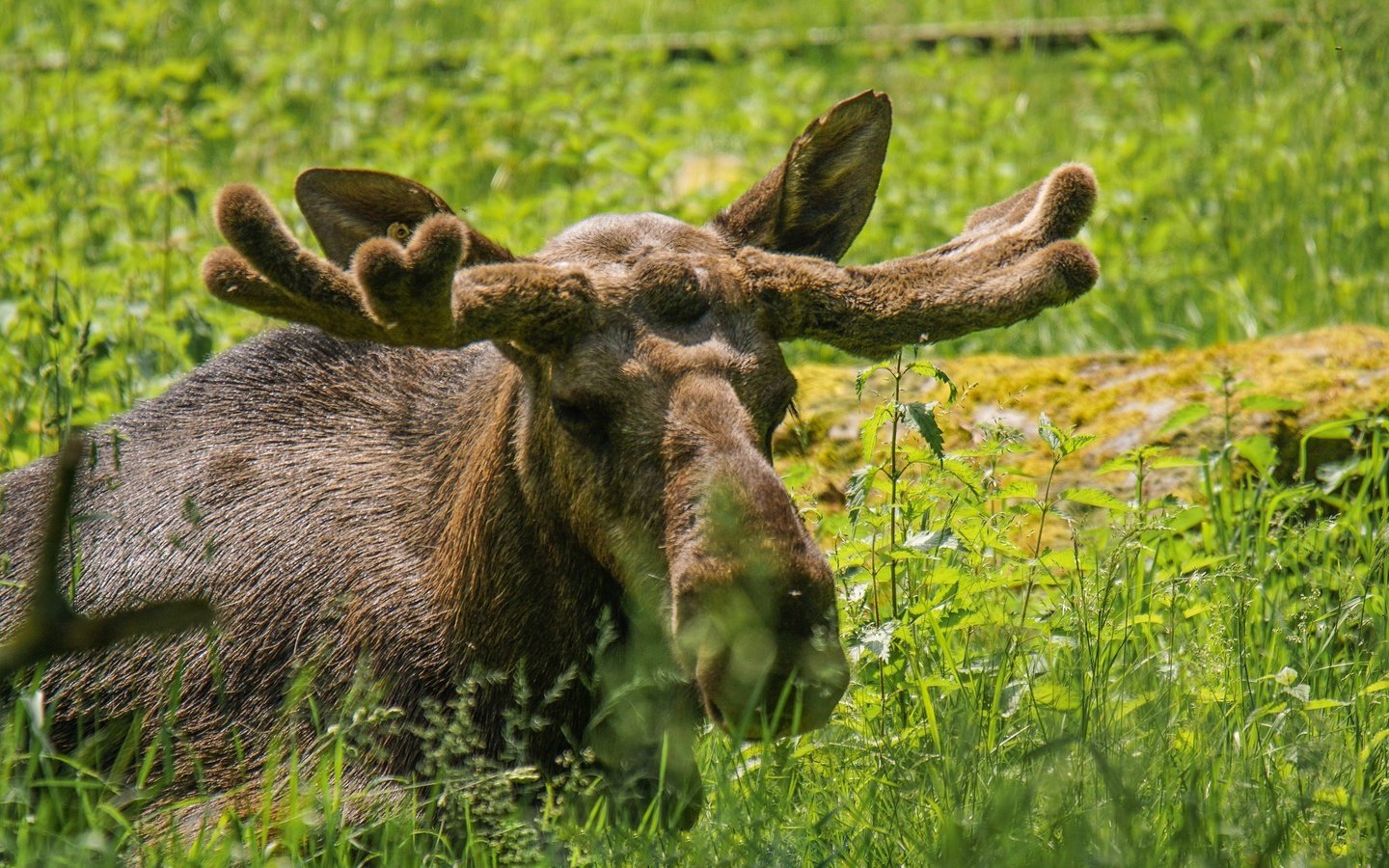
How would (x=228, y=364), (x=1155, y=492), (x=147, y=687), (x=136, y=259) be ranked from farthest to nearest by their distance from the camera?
(x=136, y=259), (x=1155, y=492), (x=228, y=364), (x=147, y=687)

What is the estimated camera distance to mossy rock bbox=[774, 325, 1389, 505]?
525cm

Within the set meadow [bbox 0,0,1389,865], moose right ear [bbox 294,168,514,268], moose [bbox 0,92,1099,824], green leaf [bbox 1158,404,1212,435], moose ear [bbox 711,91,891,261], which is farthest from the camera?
green leaf [bbox 1158,404,1212,435]

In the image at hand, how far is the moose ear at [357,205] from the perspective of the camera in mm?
3805

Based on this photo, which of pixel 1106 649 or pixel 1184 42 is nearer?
pixel 1106 649

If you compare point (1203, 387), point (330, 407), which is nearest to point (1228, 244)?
point (1203, 387)

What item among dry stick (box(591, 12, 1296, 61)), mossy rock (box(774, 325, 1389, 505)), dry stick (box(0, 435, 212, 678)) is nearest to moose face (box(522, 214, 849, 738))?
dry stick (box(0, 435, 212, 678))

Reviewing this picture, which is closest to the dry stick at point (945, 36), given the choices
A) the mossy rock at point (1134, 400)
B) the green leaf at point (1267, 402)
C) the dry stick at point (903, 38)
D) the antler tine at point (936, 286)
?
the dry stick at point (903, 38)

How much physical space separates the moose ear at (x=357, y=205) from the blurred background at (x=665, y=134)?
1.31 m

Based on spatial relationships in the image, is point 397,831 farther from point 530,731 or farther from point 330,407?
point 330,407

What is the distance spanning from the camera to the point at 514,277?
11.0ft

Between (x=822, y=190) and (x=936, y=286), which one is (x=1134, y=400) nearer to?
(x=822, y=190)

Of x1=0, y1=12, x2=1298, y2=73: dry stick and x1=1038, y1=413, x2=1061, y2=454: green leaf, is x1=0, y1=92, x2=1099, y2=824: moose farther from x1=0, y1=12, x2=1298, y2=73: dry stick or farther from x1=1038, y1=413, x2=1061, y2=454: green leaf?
x1=0, y1=12, x2=1298, y2=73: dry stick

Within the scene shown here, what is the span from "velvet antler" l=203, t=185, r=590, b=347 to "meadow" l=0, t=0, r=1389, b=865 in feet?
2.52

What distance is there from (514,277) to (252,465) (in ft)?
4.20
